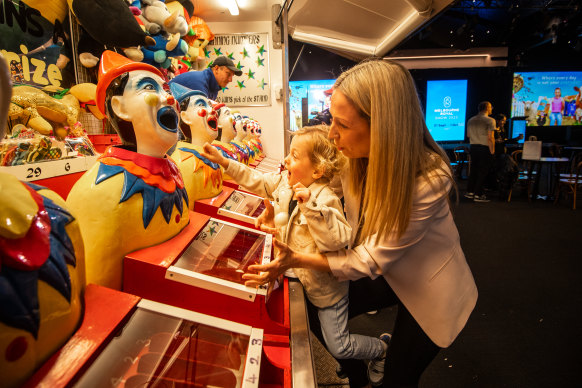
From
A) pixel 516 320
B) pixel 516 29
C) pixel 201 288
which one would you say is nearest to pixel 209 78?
pixel 201 288

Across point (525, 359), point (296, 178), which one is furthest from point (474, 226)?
point (296, 178)

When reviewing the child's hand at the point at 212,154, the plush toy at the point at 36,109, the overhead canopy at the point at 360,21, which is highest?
the overhead canopy at the point at 360,21

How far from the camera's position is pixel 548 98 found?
31.2ft

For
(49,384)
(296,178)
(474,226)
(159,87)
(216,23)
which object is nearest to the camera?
(49,384)

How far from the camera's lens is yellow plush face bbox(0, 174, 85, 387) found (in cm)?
50

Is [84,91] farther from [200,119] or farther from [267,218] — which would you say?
[267,218]

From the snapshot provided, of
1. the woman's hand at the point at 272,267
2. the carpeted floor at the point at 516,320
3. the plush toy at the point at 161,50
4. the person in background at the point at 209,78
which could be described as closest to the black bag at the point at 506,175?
the carpeted floor at the point at 516,320

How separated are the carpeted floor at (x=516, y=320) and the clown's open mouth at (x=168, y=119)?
5.16ft

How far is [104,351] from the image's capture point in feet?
2.08

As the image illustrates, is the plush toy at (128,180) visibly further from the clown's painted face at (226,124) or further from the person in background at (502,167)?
the person in background at (502,167)

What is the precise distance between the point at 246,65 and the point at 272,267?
370cm

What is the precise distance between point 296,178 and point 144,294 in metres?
0.69

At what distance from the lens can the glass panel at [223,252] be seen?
3.26ft

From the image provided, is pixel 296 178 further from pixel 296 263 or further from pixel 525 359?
pixel 525 359
